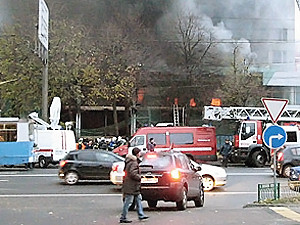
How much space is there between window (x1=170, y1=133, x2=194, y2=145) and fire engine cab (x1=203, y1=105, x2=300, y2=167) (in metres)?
3.28

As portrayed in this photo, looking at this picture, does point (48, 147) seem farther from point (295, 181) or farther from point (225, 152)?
point (295, 181)

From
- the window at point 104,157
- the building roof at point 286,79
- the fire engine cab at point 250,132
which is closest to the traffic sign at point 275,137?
the window at point 104,157

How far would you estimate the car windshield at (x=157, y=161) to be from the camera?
47.1 ft

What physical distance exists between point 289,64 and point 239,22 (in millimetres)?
5958

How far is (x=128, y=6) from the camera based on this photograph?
178ft

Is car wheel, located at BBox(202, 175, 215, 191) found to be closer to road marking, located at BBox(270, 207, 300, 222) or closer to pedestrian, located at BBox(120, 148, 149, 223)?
road marking, located at BBox(270, 207, 300, 222)

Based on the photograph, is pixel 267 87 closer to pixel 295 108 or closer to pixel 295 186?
pixel 295 108

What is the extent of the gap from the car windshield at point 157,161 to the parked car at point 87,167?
7.42 m

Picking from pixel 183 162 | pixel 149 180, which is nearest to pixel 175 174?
Answer: pixel 149 180

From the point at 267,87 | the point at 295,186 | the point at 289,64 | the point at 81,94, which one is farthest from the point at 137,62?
the point at 295,186

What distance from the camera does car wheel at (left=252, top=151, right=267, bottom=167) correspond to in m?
31.8

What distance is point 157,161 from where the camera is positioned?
1455cm

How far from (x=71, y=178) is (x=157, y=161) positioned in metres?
8.31

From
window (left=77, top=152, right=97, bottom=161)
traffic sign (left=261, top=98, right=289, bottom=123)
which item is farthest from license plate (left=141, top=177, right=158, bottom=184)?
window (left=77, top=152, right=97, bottom=161)
